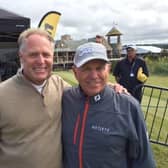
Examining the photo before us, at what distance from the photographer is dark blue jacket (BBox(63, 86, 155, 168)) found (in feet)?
6.24

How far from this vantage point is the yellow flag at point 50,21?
699 centimetres

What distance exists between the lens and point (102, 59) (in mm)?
1918

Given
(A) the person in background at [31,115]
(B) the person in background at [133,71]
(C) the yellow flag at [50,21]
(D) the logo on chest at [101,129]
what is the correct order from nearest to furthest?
(D) the logo on chest at [101,129]
(A) the person in background at [31,115]
(C) the yellow flag at [50,21]
(B) the person in background at [133,71]

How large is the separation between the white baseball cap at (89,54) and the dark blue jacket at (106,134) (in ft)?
0.59

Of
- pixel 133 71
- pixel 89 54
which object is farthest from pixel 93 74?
pixel 133 71

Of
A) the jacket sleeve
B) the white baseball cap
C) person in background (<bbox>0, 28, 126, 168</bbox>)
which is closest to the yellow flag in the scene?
person in background (<bbox>0, 28, 126, 168</bbox>)

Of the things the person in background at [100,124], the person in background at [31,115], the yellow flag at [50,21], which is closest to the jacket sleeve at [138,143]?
the person in background at [100,124]

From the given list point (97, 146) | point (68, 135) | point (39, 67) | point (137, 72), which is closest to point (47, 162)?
point (68, 135)

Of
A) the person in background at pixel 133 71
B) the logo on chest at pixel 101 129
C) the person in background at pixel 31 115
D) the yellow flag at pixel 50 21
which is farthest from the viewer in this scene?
the person in background at pixel 133 71

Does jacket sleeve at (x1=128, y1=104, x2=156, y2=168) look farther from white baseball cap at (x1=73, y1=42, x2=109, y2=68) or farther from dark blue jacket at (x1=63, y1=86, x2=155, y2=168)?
white baseball cap at (x1=73, y1=42, x2=109, y2=68)

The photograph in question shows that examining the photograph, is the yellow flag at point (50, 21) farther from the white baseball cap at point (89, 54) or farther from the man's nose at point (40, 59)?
the white baseball cap at point (89, 54)

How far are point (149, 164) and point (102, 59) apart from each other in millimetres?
612

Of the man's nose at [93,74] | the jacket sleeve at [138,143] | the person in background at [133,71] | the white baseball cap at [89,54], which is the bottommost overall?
the person in background at [133,71]

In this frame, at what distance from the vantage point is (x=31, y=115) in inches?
80.2
